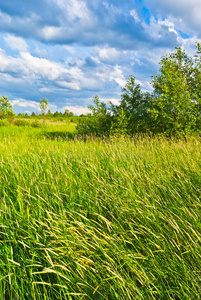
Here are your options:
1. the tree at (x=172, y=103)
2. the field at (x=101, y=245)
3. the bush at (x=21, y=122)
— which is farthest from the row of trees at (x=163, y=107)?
the bush at (x=21, y=122)

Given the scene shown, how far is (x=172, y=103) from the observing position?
938 cm

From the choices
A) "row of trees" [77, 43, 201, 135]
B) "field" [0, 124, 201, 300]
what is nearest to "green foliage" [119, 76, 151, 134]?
"row of trees" [77, 43, 201, 135]

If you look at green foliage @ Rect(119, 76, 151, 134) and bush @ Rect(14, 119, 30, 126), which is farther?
bush @ Rect(14, 119, 30, 126)

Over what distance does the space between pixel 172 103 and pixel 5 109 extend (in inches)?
870

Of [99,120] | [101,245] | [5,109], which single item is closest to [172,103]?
[99,120]

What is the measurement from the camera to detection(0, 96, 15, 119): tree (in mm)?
24859

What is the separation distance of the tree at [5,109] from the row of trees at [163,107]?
16.1 m

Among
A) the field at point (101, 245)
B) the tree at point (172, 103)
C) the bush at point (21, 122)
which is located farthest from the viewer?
the bush at point (21, 122)

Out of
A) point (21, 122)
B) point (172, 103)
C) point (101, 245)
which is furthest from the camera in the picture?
point (21, 122)

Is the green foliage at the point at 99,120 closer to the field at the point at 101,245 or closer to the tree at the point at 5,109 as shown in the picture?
the field at the point at 101,245

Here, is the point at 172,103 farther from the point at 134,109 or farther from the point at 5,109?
the point at 5,109

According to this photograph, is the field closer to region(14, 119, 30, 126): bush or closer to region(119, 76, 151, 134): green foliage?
region(119, 76, 151, 134): green foliage

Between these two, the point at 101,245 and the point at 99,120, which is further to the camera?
the point at 99,120

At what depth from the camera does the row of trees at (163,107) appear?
935 centimetres
